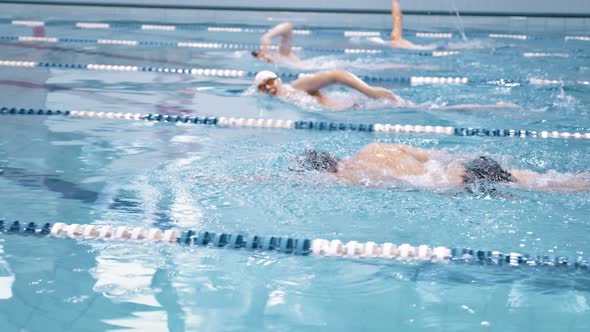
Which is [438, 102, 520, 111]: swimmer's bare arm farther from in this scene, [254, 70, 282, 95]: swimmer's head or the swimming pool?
[254, 70, 282, 95]: swimmer's head

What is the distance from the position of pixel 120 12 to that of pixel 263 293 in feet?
37.9

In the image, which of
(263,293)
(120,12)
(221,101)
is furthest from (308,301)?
(120,12)

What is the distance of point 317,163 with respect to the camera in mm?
3809

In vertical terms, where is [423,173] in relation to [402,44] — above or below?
below

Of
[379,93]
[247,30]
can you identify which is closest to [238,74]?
[379,93]

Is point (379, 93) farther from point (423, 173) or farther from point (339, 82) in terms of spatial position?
point (423, 173)

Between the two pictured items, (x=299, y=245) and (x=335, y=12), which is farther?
(x=335, y=12)

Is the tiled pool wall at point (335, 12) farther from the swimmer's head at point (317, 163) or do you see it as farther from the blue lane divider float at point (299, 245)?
the blue lane divider float at point (299, 245)

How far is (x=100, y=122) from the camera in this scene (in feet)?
17.4

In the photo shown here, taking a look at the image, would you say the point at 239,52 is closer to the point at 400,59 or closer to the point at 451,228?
the point at 400,59

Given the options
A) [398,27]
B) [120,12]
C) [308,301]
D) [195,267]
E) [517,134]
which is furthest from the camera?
[120,12]

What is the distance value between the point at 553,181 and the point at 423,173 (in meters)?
0.56

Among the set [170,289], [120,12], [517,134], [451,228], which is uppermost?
[120,12]

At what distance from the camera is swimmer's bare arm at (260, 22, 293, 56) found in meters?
7.08
